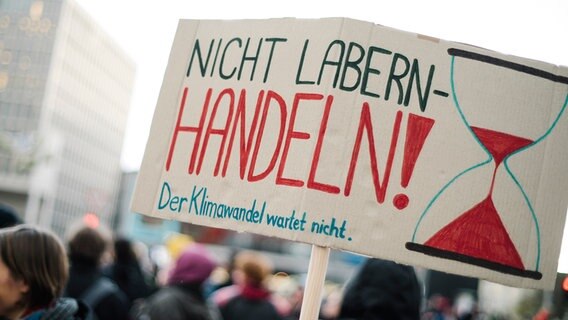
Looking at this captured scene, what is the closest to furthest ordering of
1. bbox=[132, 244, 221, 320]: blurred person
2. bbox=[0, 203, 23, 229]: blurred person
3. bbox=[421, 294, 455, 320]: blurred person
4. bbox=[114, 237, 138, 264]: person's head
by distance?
bbox=[0, 203, 23, 229]: blurred person → bbox=[132, 244, 221, 320]: blurred person → bbox=[114, 237, 138, 264]: person's head → bbox=[421, 294, 455, 320]: blurred person

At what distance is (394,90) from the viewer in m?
1.97

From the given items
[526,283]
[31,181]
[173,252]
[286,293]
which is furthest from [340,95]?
[31,181]

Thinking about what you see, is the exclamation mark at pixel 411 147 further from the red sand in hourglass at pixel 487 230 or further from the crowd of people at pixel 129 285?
the crowd of people at pixel 129 285

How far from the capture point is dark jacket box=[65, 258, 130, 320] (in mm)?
4172

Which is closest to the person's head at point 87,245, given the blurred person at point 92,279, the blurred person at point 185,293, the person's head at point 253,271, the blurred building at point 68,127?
the blurred person at point 92,279

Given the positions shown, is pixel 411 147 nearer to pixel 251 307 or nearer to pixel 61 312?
pixel 61 312

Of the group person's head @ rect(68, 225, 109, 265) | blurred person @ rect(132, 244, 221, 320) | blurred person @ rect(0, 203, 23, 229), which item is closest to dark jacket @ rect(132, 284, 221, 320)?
blurred person @ rect(132, 244, 221, 320)

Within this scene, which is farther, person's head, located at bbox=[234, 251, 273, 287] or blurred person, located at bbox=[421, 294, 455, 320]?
blurred person, located at bbox=[421, 294, 455, 320]

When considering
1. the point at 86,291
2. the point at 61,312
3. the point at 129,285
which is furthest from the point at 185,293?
the point at 129,285

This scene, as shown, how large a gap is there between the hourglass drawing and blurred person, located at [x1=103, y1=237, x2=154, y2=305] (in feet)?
14.5

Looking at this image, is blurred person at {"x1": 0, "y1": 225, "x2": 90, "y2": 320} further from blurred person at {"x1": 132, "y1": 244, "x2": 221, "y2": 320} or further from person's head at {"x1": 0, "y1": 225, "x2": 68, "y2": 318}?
blurred person at {"x1": 132, "y1": 244, "x2": 221, "y2": 320}

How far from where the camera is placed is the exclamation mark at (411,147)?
1.94 metres

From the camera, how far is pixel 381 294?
2.67 meters

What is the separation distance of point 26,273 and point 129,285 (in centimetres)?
355
